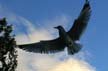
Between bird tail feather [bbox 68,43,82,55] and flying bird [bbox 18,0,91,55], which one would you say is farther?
flying bird [bbox 18,0,91,55]

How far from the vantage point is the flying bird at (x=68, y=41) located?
55.8 feet

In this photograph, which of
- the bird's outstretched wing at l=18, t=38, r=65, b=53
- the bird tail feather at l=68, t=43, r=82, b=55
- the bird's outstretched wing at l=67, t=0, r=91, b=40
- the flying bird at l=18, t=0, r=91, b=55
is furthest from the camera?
the bird's outstretched wing at l=67, t=0, r=91, b=40

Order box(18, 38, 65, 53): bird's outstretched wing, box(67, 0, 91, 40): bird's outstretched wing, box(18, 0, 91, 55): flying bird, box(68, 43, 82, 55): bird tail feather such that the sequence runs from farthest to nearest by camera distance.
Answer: box(67, 0, 91, 40): bird's outstretched wing
box(18, 38, 65, 53): bird's outstretched wing
box(18, 0, 91, 55): flying bird
box(68, 43, 82, 55): bird tail feather

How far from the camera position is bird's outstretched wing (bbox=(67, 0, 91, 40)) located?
18.7m

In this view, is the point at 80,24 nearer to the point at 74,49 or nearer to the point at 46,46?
the point at 46,46

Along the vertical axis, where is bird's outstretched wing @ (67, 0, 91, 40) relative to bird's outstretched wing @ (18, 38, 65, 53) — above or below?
above

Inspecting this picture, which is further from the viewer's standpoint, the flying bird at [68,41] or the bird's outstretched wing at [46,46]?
the bird's outstretched wing at [46,46]

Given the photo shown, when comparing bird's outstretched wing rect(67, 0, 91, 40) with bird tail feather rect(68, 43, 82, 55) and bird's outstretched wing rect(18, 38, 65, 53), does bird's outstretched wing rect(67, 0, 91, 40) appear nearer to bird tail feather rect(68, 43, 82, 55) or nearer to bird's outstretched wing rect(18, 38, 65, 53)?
bird's outstretched wing rect(18, 38, 65, 53)

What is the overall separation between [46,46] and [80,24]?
2.96 metres

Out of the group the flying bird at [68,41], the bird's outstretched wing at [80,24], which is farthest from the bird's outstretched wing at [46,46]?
the bird's outstretched wing at [80,24]

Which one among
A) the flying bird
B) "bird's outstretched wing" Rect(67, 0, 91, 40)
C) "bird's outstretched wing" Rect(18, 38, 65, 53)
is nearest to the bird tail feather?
the flying bird

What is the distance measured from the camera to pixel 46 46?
1873 centimetres

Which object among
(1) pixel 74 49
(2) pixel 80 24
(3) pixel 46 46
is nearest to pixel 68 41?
(1) pixel 74 49

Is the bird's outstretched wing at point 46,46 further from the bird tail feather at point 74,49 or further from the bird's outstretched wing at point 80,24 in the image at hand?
the bird tail feather at point 74,49
